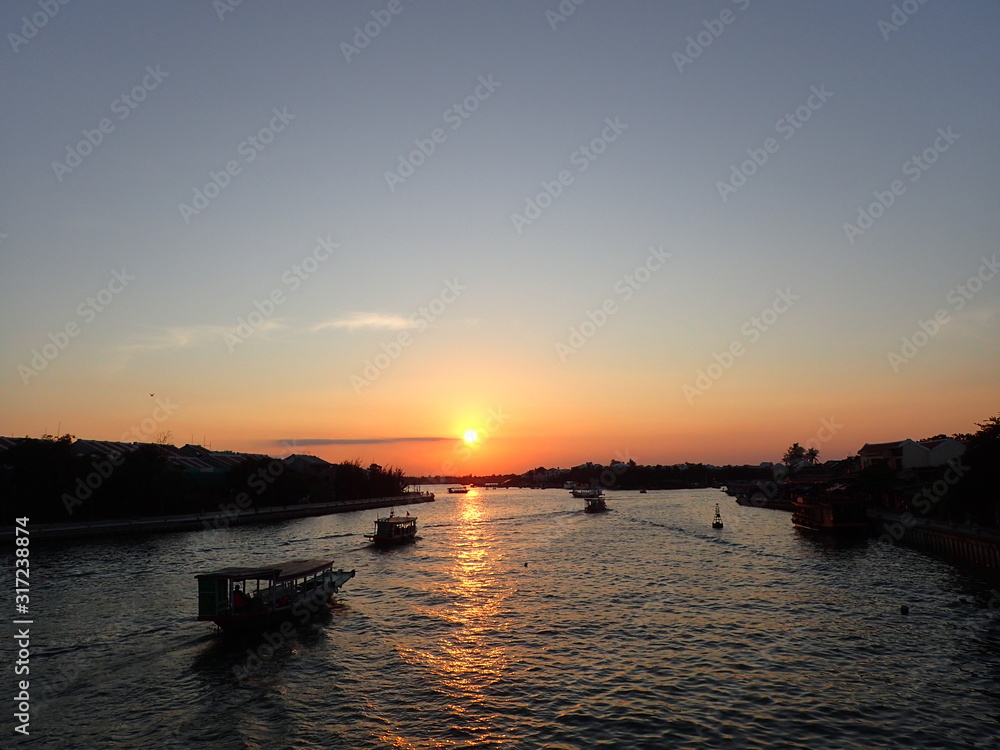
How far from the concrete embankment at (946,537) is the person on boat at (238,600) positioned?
53.8 meters

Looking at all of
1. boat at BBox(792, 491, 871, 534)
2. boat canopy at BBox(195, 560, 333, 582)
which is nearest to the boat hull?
boat canopy at BBox(195, 560, 333, 582)

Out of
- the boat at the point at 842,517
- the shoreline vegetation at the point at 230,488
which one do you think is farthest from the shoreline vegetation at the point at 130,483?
the boat at the point at 842,517

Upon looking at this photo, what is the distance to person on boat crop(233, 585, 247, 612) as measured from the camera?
111 feet

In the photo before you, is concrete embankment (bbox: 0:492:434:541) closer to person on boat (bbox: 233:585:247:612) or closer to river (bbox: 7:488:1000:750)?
river (bbox: 7:488:1000:750)

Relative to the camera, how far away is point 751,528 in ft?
300

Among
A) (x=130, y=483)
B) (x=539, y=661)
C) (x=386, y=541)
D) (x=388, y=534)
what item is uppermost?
(x=130, y=483)

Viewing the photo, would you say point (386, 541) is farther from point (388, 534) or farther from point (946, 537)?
point (946, 537)

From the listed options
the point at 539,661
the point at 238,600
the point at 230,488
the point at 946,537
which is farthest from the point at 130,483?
the point at 946,537

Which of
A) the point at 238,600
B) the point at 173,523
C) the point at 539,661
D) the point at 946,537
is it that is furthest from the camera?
the point at 173,523

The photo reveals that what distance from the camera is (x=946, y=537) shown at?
185 ft

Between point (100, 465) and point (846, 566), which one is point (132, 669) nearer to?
point (846, 566)

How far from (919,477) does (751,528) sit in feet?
79.5

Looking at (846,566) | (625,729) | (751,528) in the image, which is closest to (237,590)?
(625,729)

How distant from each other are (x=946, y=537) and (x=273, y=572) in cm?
5764
